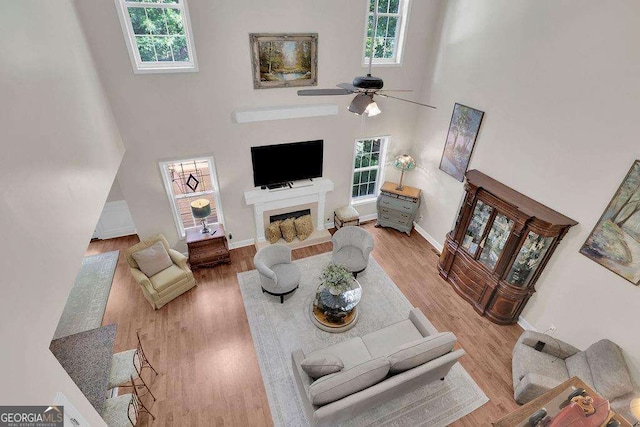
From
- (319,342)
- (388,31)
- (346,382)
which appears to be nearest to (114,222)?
(319,342)

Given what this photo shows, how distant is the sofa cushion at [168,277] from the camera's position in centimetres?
540

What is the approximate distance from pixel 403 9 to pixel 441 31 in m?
0.82

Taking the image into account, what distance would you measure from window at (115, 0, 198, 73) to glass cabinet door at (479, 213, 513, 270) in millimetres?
5390

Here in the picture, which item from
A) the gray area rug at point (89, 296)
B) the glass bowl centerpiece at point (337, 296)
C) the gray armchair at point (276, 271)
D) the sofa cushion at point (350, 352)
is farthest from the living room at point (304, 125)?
the sofa cushion at point (350, 352)

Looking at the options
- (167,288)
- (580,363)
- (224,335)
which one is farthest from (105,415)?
(580,363)

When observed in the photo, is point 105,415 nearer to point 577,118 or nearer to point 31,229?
point 31,229

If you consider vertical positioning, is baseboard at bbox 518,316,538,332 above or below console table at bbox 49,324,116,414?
below

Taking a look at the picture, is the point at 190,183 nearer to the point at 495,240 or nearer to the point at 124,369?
the point at 124,369

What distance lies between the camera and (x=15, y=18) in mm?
2568

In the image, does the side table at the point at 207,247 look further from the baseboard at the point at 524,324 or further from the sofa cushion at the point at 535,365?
the baseboard at the point at 524,324

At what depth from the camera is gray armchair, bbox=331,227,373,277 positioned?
6031 mm

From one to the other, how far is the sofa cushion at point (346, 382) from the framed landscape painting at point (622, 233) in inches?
120

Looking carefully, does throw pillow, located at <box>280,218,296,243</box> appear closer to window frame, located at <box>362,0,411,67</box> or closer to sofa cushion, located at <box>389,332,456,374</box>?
window frame, located at <box>362,0,411,67</box>

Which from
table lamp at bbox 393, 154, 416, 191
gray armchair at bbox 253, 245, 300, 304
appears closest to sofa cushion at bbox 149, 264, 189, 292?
gray armchair at bbox 253, 245, 300, 304
